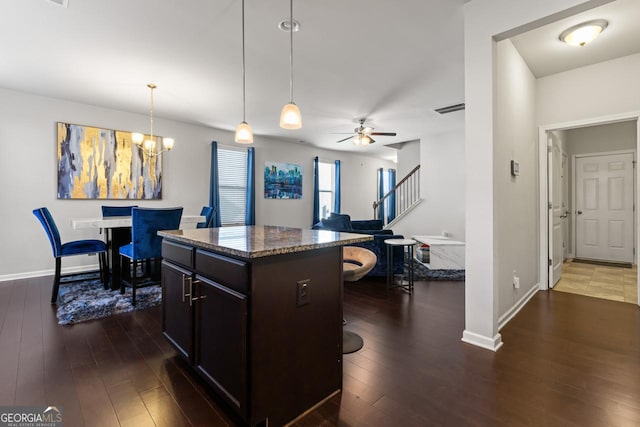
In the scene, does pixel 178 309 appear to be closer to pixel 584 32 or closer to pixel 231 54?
pixel 231 54

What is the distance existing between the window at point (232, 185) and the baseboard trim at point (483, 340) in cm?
526

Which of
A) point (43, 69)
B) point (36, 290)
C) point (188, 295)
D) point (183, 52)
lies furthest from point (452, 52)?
point (36, 290)

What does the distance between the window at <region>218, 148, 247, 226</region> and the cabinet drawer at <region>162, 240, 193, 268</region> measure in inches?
174

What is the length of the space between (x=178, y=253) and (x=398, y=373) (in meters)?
1.66

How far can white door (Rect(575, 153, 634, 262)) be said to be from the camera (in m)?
5.23

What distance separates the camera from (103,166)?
491 centimetres

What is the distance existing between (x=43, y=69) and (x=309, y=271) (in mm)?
4342

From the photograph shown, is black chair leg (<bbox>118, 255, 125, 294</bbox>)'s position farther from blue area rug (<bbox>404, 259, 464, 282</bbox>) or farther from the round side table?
blue area rug (<bbox>404, 259, 464, 282</bbox>)

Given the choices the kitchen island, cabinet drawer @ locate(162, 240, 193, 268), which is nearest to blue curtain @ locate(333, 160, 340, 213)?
cabinet drawer @ locate(162, 240, 193, 268)

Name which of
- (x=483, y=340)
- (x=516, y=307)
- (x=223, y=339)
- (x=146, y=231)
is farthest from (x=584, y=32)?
(x=146, y=231)

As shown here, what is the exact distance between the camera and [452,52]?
3.21 meters

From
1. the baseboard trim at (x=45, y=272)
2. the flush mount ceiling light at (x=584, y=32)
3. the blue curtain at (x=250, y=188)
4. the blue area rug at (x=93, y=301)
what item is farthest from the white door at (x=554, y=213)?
the baseboard trim at (x=45, y=272)

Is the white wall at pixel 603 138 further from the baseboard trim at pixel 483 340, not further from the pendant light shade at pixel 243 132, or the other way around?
the pendant light shade at pixel 243 132

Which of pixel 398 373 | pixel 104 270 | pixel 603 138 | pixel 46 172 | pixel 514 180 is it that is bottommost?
pixel 398 373
